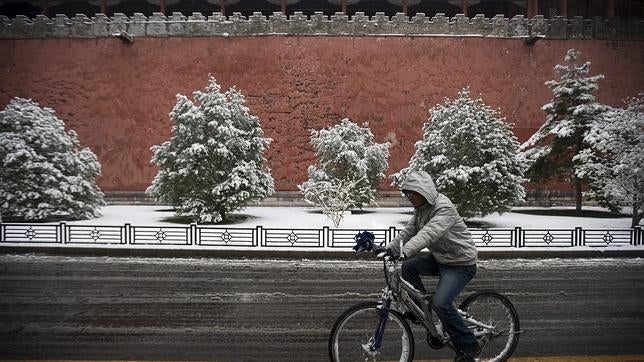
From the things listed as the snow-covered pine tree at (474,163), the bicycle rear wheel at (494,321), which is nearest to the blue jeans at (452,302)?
the bicycle rear wheel at (494,321)

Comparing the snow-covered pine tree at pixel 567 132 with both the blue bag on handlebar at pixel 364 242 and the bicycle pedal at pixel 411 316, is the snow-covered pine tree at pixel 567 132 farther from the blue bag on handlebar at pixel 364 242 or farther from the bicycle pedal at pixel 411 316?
the blue bag on handlebar at pixel 364 242

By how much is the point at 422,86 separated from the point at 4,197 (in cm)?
1515

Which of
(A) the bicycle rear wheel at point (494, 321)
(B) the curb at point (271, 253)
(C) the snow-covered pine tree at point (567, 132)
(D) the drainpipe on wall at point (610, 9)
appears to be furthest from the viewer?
(D) the drainpipe on wall at point (610, 9)

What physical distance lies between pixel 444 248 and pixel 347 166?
42.8 ft

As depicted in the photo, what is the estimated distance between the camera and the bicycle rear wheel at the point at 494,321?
3334mm

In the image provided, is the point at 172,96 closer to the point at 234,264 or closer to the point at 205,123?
the point at 205,123

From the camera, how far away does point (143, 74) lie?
19.2 metres

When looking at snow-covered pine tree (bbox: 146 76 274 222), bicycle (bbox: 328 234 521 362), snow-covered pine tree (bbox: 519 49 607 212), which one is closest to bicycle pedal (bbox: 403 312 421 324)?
bicycle (bbox: 328 234 521 362)

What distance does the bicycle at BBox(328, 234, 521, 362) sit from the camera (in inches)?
117

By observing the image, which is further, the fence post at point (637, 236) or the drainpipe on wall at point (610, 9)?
the drainpipe on wall at point (610, 9)

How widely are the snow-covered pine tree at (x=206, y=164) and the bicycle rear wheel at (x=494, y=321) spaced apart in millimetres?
10277

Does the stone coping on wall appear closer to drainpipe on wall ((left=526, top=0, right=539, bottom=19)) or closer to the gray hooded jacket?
drainpipe on wall ((left=526, top=0, right=539, bottom=19))

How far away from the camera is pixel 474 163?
1245 cm

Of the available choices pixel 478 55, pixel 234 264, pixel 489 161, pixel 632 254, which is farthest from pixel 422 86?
pixel 234 264
